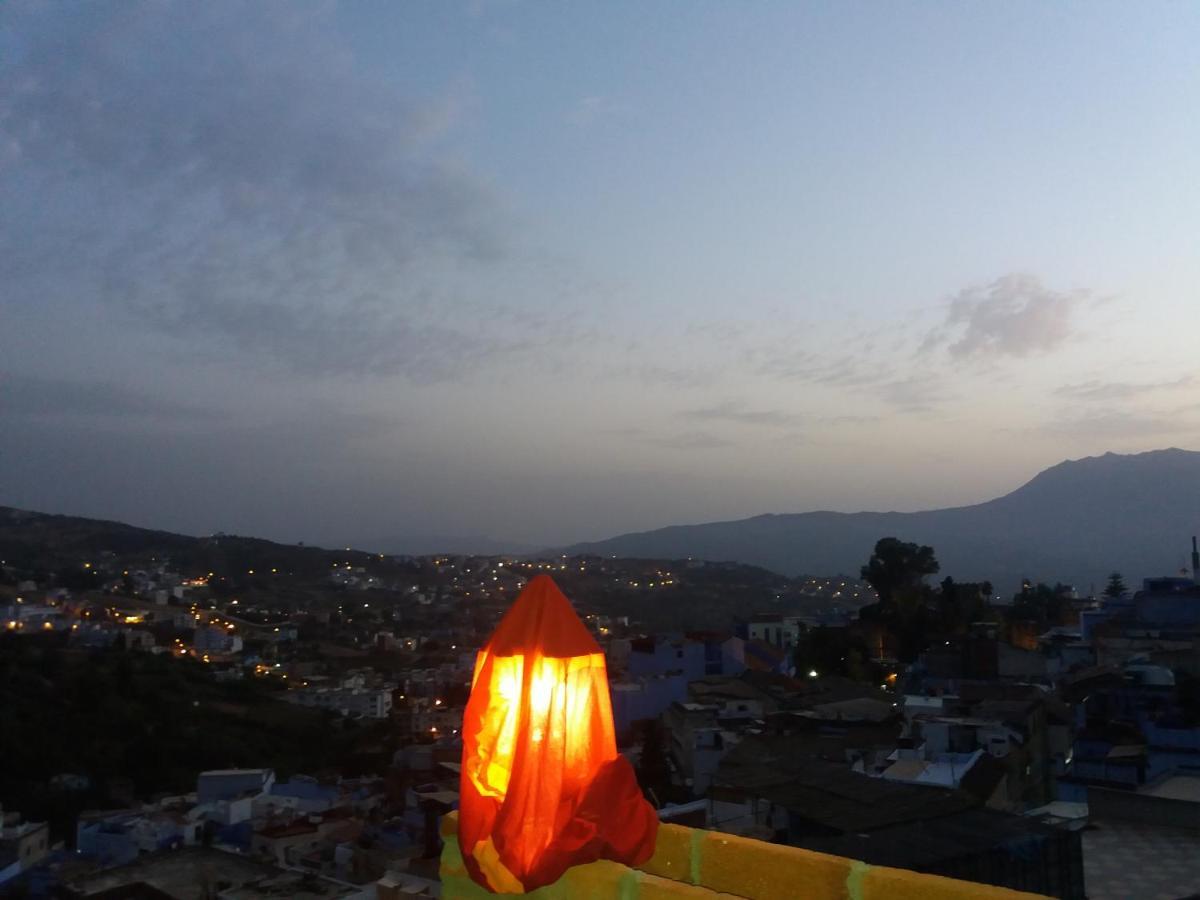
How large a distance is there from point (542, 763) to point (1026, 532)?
16657 centimetres

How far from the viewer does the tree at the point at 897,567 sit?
3334 centimetres

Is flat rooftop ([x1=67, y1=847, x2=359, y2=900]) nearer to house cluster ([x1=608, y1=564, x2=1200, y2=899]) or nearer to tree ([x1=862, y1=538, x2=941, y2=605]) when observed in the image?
house cluster ([x1=608, y1=564, x2=1200, y2=899])

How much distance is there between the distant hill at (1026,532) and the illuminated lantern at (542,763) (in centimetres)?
10504

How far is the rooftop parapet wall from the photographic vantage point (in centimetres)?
303

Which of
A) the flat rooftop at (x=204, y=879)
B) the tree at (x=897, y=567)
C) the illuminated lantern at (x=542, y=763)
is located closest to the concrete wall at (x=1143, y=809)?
the flat rooftop at (x=204, y=879)

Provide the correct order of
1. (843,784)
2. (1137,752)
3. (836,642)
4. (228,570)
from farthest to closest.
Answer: (228,570), (836,642), (1137,752), (843,784)

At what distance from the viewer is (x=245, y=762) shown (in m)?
27.9

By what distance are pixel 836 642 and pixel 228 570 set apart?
2267 inches

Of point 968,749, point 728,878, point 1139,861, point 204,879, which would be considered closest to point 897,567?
point 968,749

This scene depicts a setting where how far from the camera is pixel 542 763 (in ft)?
12.0

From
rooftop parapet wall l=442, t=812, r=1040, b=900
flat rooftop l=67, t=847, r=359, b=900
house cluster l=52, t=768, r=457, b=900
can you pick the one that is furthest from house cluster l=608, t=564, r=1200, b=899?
flat rooftop l=67, t=847, r=359, b=900

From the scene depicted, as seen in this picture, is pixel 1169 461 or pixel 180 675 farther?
pixel 1169 461

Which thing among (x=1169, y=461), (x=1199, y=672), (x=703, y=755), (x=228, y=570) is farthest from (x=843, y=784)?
(x=1169, y=461)

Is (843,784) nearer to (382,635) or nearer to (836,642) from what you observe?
(836,642)
